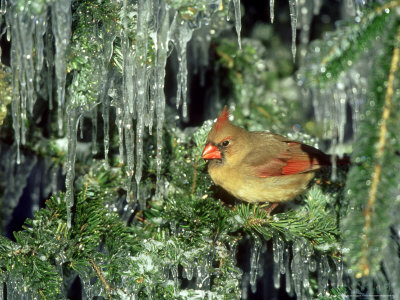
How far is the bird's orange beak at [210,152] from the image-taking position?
2.97 meters

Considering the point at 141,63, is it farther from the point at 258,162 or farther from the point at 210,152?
the point at 258,162

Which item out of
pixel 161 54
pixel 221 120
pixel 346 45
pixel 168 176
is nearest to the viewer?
pixel 346 45

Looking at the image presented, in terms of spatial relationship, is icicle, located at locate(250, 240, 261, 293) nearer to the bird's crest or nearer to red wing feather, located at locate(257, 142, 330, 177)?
red wing feather, located at locate(257, 142, 330, 177)

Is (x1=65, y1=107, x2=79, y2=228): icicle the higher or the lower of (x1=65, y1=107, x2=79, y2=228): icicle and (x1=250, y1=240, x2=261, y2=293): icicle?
the higher

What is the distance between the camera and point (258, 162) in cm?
329

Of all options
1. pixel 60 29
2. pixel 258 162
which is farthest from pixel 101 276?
pixel 258 162

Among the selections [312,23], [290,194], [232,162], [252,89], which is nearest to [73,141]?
[232,162]

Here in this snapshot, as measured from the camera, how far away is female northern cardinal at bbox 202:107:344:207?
3.08 metres

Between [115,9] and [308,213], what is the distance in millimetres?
1429

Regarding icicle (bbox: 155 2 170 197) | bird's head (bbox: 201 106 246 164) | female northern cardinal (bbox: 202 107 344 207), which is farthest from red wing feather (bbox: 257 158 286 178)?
icicle (bbox: 155 2 170 197)

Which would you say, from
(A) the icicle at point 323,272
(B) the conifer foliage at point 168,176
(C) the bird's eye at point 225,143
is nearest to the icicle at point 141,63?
(B) the conifer foliage at point 168,176

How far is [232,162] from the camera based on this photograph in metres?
3.27

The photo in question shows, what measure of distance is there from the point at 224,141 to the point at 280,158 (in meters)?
0.38

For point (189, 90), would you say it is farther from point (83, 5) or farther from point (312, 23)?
point (83, 5)
